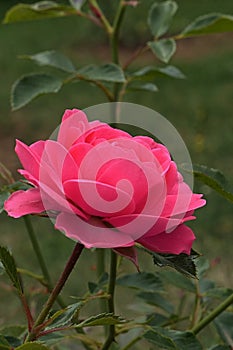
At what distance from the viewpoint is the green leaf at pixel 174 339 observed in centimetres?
76

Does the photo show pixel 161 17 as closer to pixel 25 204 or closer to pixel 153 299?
pixel 153 299

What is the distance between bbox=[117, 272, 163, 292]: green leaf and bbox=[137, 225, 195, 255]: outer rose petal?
390 mm

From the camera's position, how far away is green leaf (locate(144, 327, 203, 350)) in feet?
2.48

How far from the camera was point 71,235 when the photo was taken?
21.4 inches

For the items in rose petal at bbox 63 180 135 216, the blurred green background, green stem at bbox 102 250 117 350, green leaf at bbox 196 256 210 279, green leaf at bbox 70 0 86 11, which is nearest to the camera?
rose petal at bbox 63 180 135 216

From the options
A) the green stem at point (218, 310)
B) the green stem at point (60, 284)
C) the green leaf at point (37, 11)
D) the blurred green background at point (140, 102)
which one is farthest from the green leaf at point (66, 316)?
the blurred green background at point (140, 102)

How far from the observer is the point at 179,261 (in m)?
0.58

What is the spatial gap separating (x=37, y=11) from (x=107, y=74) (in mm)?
158

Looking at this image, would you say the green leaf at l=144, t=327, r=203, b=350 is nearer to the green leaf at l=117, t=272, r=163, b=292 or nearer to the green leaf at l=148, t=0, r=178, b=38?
the green leaf at l=117, t=272, r=163, b=292

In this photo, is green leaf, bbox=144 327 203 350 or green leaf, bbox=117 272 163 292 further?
green leaf, bbox=117 272 163 292

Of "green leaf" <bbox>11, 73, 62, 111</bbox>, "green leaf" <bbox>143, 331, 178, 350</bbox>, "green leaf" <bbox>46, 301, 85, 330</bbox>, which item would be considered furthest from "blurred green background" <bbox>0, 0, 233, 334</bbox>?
"green leaf" <bbox>46, 301, 85, 330</bbox>

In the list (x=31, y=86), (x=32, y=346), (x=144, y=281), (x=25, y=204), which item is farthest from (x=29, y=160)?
(x=31, y=86)

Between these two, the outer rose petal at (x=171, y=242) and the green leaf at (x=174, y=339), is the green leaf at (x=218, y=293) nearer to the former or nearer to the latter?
the green leaf at (x=174, y=339)

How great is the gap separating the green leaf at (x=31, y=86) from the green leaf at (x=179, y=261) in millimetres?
536
